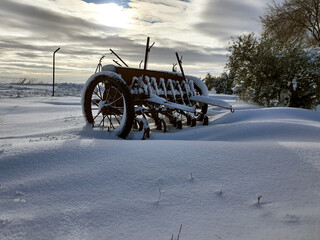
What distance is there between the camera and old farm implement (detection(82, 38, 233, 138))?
3906mm

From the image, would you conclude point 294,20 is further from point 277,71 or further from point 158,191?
point 158,191

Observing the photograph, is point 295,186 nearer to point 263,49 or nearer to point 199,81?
point 199,81

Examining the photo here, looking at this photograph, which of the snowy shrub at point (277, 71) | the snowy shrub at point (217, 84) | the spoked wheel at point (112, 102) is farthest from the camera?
the snowy shrub at point (217, 84)

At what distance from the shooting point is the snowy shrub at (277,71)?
27.1 ft

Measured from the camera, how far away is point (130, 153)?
8.05 feet

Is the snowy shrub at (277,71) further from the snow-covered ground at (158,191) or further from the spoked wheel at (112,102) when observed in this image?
the snow-covered ground at (158,191)

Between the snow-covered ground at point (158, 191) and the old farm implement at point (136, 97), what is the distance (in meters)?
1.25

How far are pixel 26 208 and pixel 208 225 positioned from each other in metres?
1.19

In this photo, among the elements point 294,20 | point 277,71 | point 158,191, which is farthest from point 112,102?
point 294,20

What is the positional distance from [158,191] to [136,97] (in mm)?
3025

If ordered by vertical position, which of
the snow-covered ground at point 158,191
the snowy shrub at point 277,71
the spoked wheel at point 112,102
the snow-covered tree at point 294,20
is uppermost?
the snow-covered tree at point 294,20

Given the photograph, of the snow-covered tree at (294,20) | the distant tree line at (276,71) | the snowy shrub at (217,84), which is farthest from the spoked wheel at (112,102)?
the snowy shrub at (217,84)

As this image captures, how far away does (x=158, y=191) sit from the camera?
1.78 meters

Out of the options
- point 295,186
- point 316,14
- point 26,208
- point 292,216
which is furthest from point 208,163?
point 316,14
